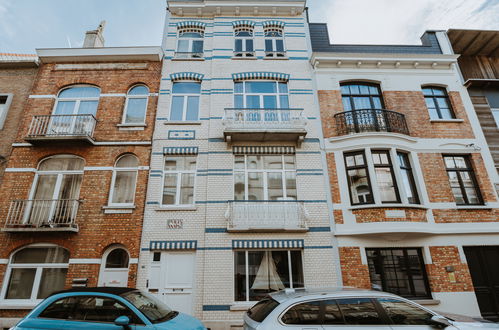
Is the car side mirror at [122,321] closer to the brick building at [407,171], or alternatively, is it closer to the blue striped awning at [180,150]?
the blue striped awning at [180,150]

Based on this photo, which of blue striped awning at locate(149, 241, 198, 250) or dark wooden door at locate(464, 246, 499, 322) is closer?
dark wooden door at locate(464, 246, 499, 322)

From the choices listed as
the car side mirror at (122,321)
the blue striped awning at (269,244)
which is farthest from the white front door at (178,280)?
the car side mirror at (122,321)

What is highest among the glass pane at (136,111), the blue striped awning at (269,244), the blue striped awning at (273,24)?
the blue striped awning at (273,24)

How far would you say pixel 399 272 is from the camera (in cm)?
904

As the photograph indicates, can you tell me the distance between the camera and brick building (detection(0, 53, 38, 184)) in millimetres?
10617

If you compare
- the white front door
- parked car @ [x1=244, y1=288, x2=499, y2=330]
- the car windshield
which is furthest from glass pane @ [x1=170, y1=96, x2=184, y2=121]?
parked car @ [x1=244, y1=288, x2=499, y2=330]

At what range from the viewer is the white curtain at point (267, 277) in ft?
29.1

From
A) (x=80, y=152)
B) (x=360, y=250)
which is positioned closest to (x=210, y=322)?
(x=360, y=250)

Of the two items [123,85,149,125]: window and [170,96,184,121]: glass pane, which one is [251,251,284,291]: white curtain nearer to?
[170,96,184,121]: glass pane

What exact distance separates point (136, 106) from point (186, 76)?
2.59m

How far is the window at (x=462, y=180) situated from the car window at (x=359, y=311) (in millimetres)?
7859

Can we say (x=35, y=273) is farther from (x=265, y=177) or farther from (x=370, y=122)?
(x=370, y=122)

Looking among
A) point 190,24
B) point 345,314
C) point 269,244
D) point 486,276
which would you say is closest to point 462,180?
point 486,276

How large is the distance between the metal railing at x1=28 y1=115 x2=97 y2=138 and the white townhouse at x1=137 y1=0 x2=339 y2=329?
105 inches
